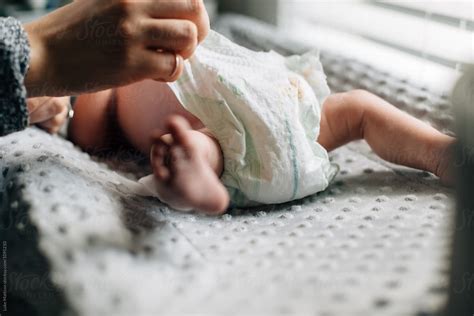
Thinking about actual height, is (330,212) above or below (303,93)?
below

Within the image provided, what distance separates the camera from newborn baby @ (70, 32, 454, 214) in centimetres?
71

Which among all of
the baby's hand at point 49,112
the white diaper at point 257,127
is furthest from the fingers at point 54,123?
the white diaper at point 257,127

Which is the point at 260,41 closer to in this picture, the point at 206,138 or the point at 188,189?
the point at 206,138

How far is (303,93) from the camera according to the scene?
800 mm

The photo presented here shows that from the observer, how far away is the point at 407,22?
1219 millimetres

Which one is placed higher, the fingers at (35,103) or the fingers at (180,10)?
the fingers at (180,10)

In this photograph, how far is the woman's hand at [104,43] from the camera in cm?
59

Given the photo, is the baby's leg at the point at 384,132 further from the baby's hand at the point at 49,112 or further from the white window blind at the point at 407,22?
the baby's hand at the point at 49,112

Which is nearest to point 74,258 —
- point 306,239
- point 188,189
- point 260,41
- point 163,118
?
point 188,189

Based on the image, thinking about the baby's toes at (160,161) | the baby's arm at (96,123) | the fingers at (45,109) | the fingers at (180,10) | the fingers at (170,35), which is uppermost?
the fingers at (180,10)

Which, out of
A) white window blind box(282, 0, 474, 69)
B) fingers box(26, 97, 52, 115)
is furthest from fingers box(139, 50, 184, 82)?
white window blind box(282, 0, 474, 69)

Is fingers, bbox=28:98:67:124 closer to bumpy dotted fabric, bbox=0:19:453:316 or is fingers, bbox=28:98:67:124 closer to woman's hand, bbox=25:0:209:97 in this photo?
bumpy dotted fabric, bbox=0:19:453:316

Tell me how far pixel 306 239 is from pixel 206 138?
18cm

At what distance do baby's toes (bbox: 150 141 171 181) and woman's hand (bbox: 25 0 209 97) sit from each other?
0.08 m
